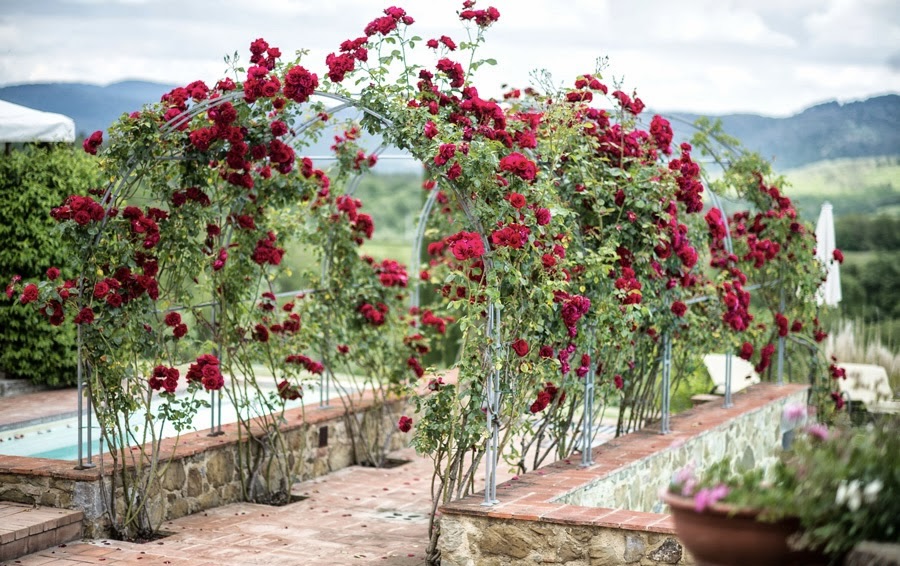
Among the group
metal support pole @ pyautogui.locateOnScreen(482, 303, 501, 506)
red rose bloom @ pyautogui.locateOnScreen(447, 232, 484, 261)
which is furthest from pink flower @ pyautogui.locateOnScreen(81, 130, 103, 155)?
metal support pole @ pyautogui.locateOnScreen(482, 303, 501, 506)

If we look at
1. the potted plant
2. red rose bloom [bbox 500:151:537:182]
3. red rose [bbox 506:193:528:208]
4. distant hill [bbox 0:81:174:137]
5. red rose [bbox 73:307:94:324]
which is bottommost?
the potted plant

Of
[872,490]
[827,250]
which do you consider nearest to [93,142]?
[872,490]

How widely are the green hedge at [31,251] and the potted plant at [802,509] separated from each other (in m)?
8.41

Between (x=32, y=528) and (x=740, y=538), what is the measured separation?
402 centimetres

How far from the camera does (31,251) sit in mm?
10016

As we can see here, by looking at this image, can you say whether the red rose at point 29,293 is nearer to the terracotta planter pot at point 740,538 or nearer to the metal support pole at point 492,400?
the metal support pole at point 492,400

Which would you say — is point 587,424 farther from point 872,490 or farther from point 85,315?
point 872,490

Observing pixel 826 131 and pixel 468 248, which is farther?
pixel 826 131

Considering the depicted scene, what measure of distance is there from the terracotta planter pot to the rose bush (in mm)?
2504

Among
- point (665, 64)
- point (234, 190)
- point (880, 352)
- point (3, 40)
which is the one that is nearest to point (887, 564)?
point (234, 190)

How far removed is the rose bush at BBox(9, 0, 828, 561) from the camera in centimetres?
543

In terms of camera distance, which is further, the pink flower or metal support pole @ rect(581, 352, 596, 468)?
metal support pole @ rect(581, 352, 596, 468)

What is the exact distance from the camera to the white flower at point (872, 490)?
2.64 meters

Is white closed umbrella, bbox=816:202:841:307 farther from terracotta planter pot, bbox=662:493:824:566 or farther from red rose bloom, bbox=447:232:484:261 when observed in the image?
terracotta planter pot, bbox=662:493:824:566
